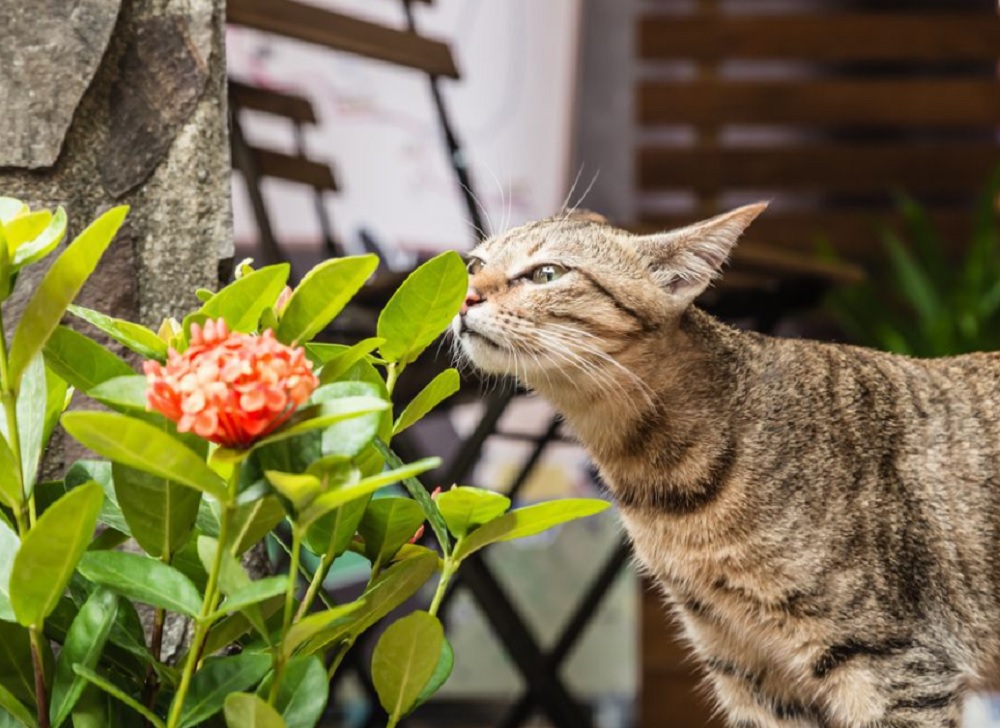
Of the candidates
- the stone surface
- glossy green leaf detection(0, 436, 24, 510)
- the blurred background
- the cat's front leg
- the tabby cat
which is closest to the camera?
glossy green leaf detection(0, 436, 24, 510)

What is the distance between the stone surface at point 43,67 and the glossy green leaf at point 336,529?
56 cm

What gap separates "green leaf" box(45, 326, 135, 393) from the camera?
0.78 metres

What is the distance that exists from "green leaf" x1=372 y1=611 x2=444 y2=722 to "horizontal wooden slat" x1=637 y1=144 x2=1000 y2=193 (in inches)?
107


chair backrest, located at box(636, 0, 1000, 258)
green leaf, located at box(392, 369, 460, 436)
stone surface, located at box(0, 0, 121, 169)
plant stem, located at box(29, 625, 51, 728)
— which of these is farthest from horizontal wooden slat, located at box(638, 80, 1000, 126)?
plant stem, located at box(29, 625, 51, 728)

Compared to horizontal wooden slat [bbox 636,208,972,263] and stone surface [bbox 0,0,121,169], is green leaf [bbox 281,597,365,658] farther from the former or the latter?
horizontal wooden slat [bbox 636,208,972,263]

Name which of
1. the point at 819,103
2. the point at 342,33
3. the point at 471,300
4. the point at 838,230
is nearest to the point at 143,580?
the point at 471,300

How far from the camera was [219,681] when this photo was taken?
77 centimetres

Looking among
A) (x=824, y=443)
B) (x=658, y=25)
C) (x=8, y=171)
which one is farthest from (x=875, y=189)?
(x=8, y=171)

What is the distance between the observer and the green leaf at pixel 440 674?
0.85 m

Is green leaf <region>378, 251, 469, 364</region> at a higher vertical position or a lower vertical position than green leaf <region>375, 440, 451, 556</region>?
higher

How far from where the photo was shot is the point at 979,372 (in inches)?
58.1

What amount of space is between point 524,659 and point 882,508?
101 centimetres

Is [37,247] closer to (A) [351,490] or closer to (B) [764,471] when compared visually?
(A) [351,490]

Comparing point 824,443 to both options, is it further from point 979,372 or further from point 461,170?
point 461,170
